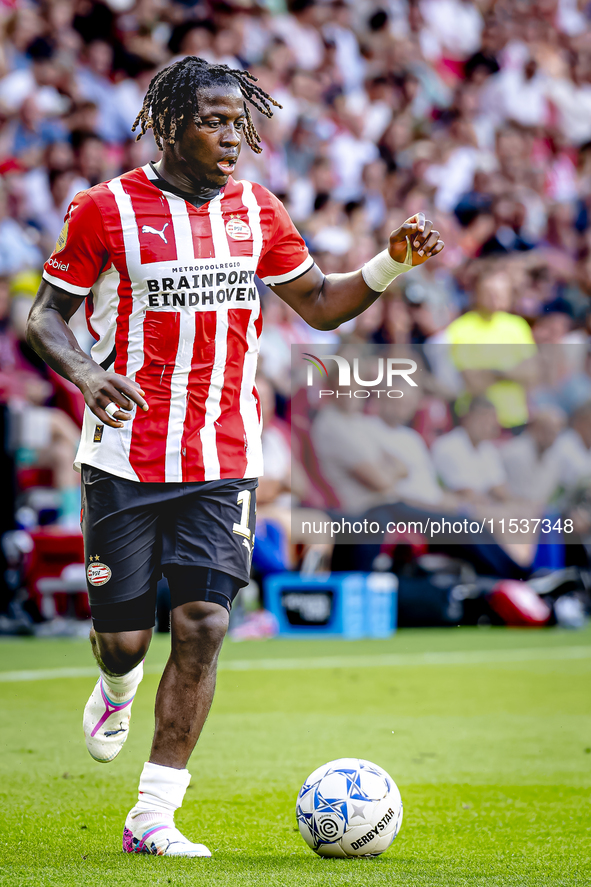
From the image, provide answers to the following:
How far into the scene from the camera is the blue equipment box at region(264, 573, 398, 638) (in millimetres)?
10180

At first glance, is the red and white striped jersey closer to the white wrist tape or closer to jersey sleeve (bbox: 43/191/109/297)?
jersey sleeve (bbox: 43/191/109/297)

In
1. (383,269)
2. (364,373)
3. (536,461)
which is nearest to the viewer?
(383,269)

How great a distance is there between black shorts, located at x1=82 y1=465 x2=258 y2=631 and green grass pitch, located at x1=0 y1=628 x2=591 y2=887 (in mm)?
770

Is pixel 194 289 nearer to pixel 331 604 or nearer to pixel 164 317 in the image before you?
pixel 164 317

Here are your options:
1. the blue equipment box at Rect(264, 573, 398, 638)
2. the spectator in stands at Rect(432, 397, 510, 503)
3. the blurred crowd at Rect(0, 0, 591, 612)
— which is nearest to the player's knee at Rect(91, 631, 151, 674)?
the blurred crowd at Rect(0, 0, 591, 612)

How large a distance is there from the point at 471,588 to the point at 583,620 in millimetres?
1169

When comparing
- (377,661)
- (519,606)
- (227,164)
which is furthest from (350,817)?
(519,606)

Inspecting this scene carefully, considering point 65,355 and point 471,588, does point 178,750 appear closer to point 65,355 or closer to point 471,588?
point 65,355

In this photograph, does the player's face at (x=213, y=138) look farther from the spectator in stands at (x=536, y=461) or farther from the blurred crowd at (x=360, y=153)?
the spectator in stands at (x=536, y=461)

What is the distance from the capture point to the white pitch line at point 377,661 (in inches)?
302

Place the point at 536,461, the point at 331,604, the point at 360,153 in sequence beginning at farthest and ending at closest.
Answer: the point at 360,153, the point at 536,461, the point at 331,604

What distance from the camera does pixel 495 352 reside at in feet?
39.1

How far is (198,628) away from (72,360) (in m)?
0.93

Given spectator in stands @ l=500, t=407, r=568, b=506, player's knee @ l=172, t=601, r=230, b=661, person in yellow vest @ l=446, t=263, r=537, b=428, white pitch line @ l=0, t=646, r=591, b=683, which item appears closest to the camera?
player's knee @ l=172, t=601, r=230, b=661
